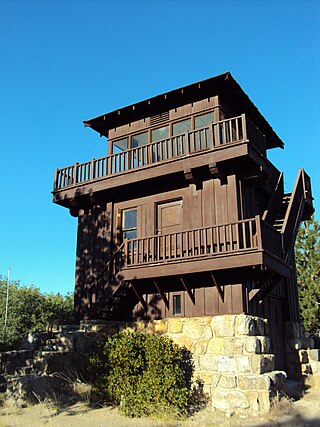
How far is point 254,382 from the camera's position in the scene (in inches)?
440

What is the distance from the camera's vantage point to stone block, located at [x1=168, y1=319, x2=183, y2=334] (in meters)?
13.5

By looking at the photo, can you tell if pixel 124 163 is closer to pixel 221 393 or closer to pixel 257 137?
pixel 257 137

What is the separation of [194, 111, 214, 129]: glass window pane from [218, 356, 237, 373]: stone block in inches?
315

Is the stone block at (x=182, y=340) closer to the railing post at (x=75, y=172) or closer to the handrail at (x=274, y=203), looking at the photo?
the handrail at (x=274, y=203)

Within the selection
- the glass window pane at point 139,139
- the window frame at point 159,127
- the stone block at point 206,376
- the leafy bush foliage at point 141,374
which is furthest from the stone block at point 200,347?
the glass window pane at point 139,139

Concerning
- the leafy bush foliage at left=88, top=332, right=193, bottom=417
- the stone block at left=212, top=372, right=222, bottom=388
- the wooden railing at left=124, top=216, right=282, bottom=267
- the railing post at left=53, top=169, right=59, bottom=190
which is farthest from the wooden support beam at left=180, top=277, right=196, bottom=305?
the railing post at left=53, top=169, right=59, bottom=190

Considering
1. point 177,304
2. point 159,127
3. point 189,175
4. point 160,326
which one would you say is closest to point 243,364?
point 177,304

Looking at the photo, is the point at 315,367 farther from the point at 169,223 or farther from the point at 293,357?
the point at 169,223

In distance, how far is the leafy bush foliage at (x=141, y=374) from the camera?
1087 cm

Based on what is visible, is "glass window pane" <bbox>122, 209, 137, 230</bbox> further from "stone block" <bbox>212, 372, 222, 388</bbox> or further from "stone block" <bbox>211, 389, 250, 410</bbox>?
"stone block" <bbox>211, 389, 250, 410</bbox>

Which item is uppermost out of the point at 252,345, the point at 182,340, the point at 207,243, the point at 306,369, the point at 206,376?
the point at 207,243

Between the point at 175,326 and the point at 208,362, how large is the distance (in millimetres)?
1632

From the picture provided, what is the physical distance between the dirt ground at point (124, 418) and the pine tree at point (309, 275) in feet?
47.9

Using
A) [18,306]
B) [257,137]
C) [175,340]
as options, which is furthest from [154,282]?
[18,306]
